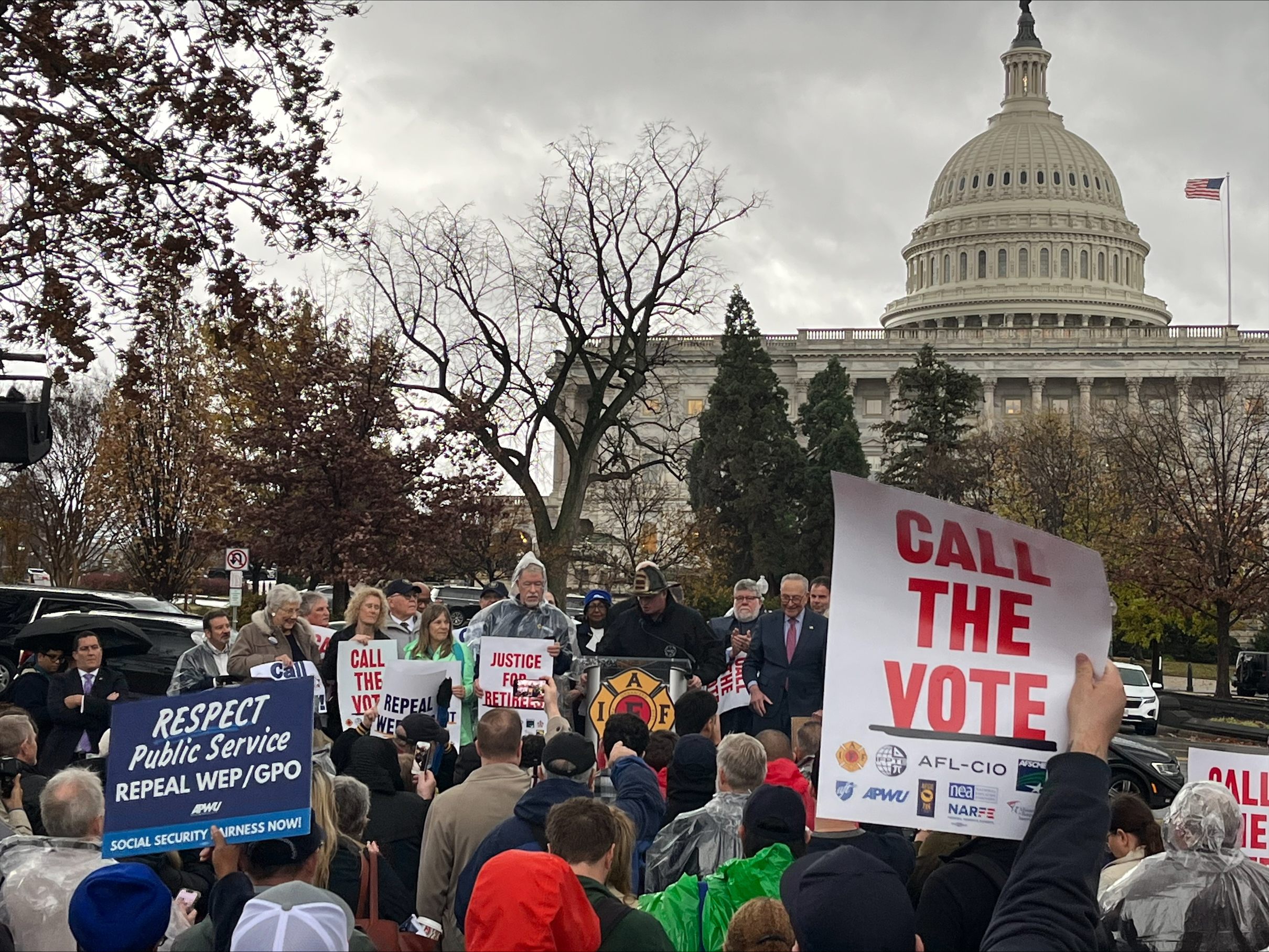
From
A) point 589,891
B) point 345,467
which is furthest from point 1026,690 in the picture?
point 345,467

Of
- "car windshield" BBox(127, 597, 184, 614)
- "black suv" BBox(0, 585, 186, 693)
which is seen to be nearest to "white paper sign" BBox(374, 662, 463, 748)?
"black suv" BBox(0, 585, 186, 693)

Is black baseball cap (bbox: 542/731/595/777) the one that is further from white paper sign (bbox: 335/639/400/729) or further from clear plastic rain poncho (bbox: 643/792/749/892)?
white paper sign (bbox: 335/639/400/729)

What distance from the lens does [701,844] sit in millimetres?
6219

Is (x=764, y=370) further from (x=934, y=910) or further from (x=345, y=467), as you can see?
(x=934, y=910)

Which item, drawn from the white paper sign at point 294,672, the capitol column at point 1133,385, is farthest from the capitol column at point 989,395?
the white paper sign at point 294,672

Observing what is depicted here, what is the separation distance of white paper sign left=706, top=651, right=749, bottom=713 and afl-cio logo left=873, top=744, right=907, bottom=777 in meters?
8.08

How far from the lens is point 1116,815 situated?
6918 millimetres

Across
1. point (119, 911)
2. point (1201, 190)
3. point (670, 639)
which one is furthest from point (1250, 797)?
point (1201, 190)

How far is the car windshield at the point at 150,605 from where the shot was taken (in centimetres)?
2303

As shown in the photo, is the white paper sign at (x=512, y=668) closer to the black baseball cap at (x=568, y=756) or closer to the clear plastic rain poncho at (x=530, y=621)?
the clear plastic rain poncho at (x=530, y=621)

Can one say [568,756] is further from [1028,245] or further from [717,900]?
[1028,245]

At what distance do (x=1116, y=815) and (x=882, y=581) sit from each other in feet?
12.1

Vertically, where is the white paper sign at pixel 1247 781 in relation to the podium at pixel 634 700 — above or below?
below

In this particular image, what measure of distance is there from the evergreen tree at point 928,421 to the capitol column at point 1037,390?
42473 millimetres
